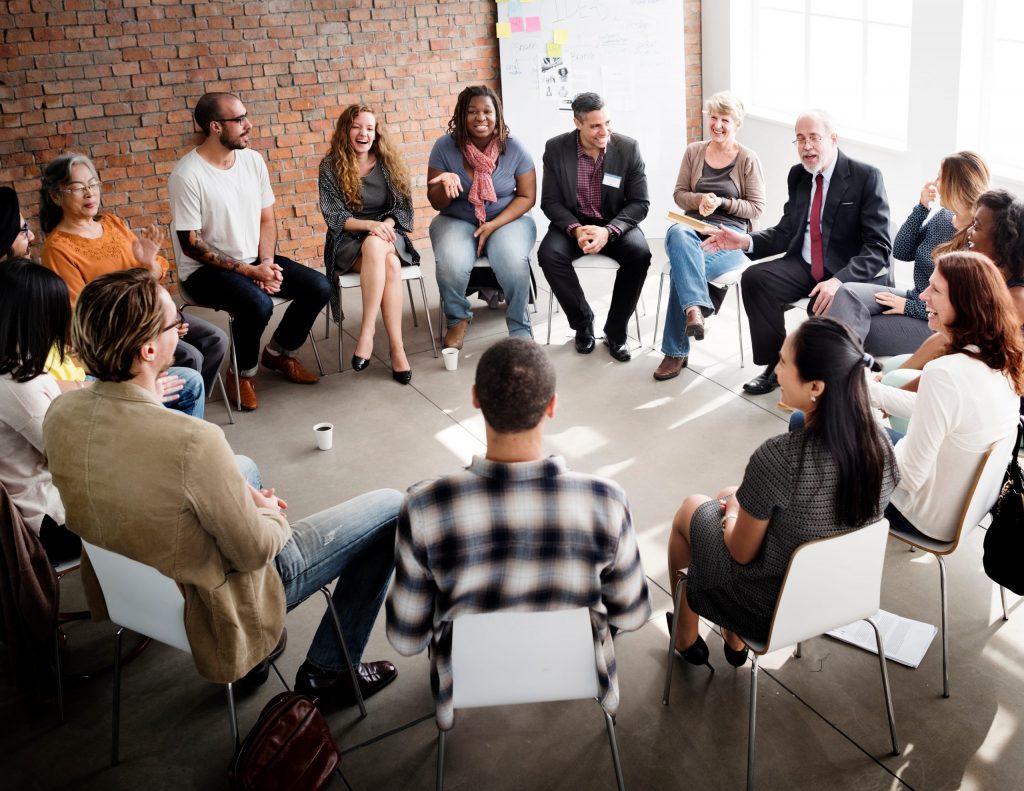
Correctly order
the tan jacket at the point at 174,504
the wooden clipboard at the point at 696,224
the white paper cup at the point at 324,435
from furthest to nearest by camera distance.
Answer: the wooden clipboard at the point at 696,224
the white paper cup at the point at 324,435
the tan jacket at the point at 174,504

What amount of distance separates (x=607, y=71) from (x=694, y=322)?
2.97m

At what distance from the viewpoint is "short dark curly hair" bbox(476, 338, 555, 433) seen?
2119 mm

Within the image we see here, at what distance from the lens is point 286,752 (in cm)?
255

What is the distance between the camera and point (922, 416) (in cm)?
276

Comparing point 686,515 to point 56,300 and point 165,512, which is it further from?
point 56,300

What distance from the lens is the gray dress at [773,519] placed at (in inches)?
93.5

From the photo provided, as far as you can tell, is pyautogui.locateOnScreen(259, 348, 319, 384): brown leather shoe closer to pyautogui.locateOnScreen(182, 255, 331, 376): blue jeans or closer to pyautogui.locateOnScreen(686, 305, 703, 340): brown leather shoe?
pyautogui.locateOnScreen(182, 255, 331, 376): blue jeans

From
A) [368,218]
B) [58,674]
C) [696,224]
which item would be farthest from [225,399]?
[696,224]

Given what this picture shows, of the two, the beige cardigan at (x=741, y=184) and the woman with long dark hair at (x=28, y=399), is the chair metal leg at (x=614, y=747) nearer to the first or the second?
the woman with long dark hair at (x=28, y=399)

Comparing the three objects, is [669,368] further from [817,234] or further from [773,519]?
[773,519]

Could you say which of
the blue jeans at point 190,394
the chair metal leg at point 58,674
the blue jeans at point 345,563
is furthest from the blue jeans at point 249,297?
the blue jeans at point 345,563

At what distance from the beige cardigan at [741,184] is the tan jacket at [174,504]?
364 centimetres

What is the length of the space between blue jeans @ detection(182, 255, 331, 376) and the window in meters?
3.67

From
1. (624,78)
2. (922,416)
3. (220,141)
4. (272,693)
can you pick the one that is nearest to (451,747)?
(272,693)
